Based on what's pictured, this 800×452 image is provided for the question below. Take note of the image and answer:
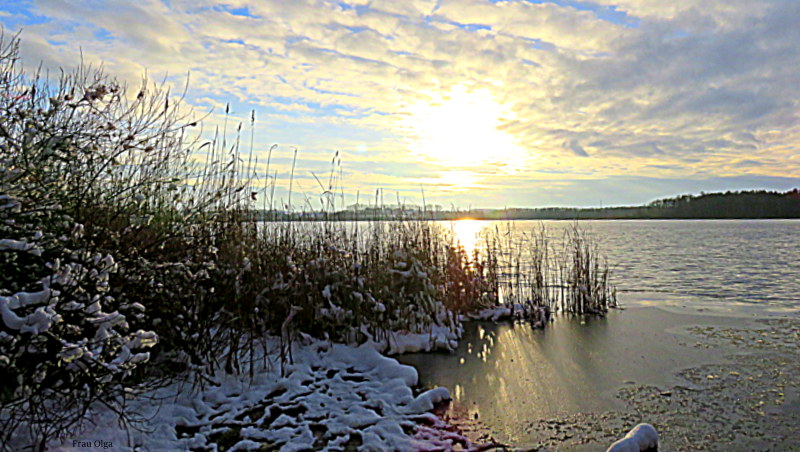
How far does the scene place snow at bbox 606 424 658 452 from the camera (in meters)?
Answer: 3.48

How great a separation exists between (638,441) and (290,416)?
2.69 metres

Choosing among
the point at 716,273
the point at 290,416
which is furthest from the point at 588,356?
the point at 716,273

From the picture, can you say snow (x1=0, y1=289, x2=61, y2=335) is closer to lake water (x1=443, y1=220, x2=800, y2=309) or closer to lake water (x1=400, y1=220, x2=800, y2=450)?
lake water (x1=400, y1=220, x2=800, y2=450)

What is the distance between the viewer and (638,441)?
3.57 metres

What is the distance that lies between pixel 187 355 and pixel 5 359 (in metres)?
2.06

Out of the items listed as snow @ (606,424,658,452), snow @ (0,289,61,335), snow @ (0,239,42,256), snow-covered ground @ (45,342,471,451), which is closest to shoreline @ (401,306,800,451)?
snow @ (606,424,658,452)

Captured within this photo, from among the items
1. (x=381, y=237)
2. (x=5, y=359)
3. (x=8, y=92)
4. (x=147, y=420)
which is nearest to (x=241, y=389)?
(x=147, y=420)

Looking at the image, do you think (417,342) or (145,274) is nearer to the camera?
(145,274)

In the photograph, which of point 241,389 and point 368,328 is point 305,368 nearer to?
point 241,389

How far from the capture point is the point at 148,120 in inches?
173

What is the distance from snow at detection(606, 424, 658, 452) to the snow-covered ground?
1.11 m

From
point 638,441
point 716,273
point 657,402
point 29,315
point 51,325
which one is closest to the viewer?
point 29,315

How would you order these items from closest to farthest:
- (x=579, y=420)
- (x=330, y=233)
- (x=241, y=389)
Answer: (x=579, y=420) < (x=241, y=389) < (x=330, y=233)

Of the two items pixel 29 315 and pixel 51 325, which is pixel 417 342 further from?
pixel 29 315
